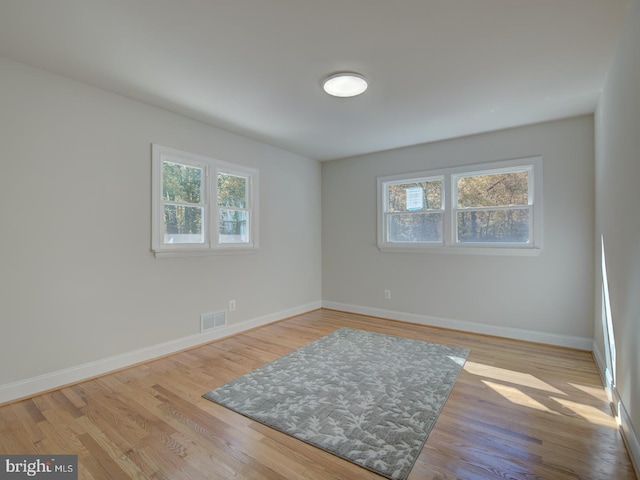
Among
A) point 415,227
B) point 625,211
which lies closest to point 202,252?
point 415,227

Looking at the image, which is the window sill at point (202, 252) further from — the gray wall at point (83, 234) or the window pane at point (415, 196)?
the window pane at point (415, 196)

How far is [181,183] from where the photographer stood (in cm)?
350

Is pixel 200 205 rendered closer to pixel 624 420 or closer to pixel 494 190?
pixel 494 190

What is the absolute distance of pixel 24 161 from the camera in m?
2.43

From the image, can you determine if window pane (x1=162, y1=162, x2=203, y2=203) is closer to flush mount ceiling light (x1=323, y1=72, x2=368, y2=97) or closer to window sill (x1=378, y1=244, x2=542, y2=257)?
flush mount ceiling light (x1=323, y1=72, x2=368, y2=97)

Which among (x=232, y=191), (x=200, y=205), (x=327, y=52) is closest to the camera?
(x=327, y=52)

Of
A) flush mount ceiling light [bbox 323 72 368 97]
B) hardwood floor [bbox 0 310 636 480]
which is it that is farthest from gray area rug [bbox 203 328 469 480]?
flush mount ceiling light [bbox 323 72 368 97]

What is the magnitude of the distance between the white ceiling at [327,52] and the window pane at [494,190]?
0.76 meters

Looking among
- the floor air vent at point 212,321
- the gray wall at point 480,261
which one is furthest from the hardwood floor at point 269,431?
the gray wall at point 480,261

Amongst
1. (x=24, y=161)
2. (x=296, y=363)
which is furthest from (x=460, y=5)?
(x=24, y=161)

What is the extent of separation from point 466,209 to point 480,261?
713mm

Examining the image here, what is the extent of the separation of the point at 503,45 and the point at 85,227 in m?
3.66

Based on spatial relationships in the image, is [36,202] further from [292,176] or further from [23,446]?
[292,176]

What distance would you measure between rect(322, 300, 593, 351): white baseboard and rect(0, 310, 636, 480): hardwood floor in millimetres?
446
